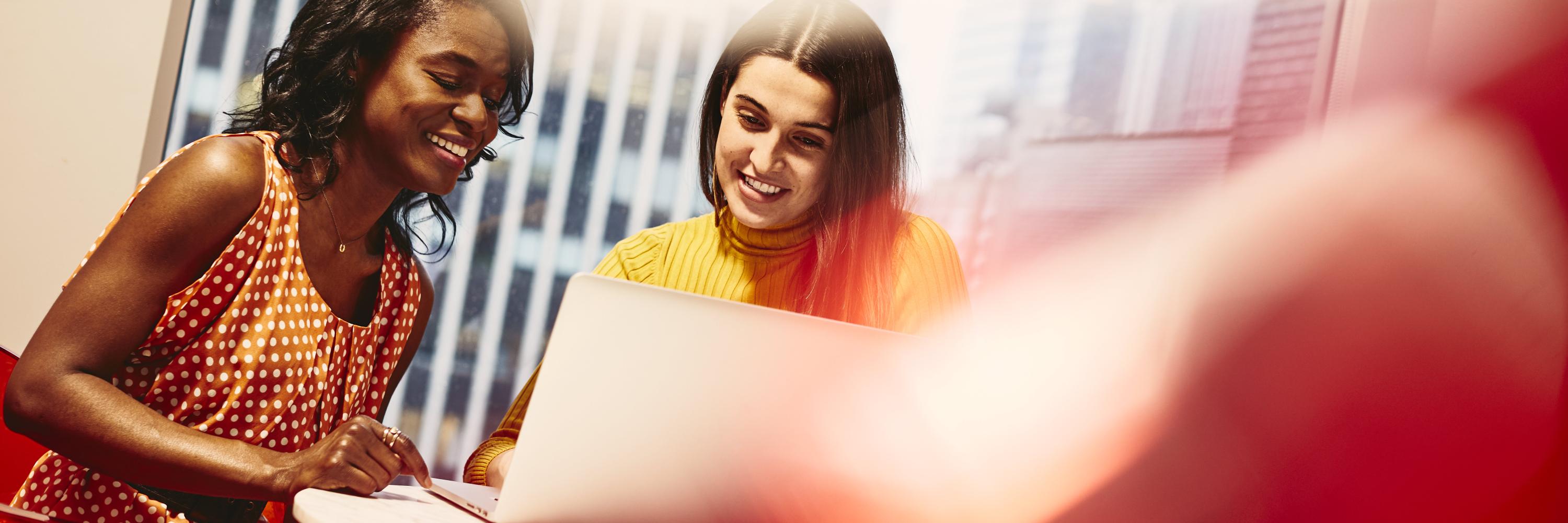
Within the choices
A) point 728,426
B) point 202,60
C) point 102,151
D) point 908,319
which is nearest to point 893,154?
point 908,319

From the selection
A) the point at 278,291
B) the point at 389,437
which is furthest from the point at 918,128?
the point at 389,437

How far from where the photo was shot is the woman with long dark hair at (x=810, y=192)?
122 centimetres

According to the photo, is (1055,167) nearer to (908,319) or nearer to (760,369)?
(908,319)

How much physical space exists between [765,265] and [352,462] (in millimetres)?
666

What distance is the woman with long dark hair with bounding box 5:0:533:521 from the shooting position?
85cm

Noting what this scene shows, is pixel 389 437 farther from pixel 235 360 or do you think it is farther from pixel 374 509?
pixel 235 360

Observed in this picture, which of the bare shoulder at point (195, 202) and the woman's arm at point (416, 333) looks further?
the woman's arm at point (416, 333)

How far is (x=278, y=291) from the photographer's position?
1006mm

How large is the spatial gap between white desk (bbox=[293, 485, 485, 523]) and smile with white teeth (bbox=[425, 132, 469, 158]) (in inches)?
18.5

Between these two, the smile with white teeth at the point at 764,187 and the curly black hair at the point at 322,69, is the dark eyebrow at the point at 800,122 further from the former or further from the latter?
the curly black hair at the point at 322,69

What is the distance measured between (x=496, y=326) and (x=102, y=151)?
60.3 inches

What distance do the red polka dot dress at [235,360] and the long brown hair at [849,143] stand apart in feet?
2.00

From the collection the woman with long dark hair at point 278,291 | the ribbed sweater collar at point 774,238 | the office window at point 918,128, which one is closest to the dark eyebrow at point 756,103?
the ribbed sweater collar at point 774,238

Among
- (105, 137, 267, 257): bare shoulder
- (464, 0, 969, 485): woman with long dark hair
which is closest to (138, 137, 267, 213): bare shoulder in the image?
(105, 137, 267, 257): bare shoulder
